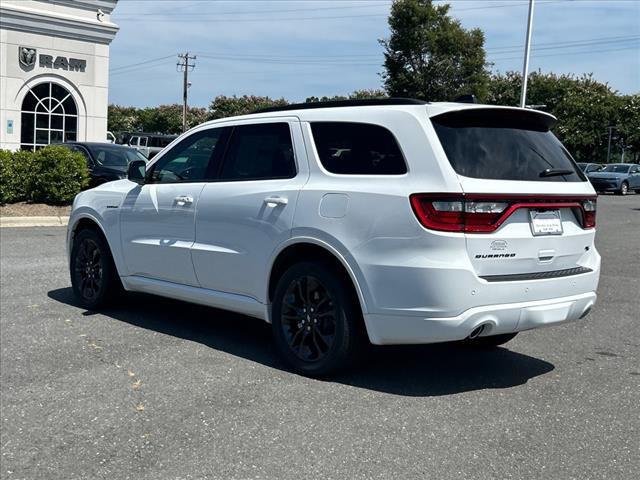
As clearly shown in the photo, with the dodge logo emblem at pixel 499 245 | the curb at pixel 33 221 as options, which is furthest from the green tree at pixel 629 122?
the dodge logo emblem at pixel 499 245

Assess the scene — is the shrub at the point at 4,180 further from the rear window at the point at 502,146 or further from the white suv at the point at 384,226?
the rear window at the point at 502,146

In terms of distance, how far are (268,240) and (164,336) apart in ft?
5.03

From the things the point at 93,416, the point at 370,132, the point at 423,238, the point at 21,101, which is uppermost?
the point at 21,101

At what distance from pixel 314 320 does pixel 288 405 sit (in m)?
0.72

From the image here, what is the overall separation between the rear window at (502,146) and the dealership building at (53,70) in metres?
25.9

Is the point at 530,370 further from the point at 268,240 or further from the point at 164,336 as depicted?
the point at 164,336

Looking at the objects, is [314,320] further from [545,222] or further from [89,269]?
[89,269]

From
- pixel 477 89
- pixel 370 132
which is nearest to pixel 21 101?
pixel 370 132

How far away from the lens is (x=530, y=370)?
529 centimetres

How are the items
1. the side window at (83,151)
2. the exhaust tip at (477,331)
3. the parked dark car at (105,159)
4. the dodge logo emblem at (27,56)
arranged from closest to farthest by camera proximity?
the exhaust tip at (477,331) < the parked dark car at (105,159) < the side window at (83,151) < the dodge logo emblem at (27,56)

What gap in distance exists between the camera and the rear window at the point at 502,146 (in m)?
4.56

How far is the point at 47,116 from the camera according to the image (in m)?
28.5

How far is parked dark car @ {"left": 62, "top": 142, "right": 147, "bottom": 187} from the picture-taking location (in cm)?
1750

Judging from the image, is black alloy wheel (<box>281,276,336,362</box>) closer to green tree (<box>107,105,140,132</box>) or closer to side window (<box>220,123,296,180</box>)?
side window (<box>220,123,296,180</box>)
